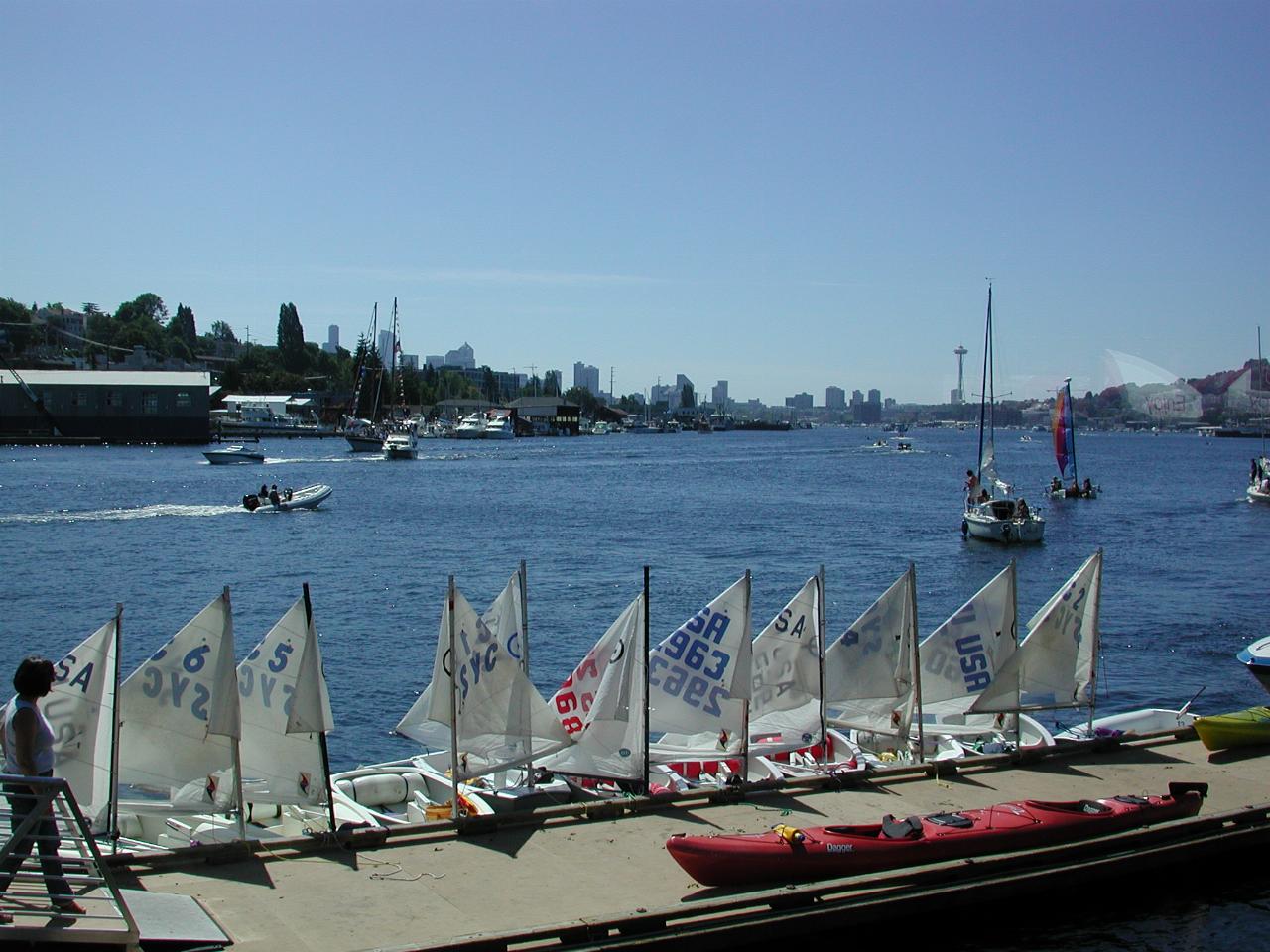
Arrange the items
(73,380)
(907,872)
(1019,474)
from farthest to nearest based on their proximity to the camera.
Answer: (73,380) < (1019,474) < (907,872)

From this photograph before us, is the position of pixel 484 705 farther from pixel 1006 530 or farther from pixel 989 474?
pixel 989 474

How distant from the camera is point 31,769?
11.5 meters

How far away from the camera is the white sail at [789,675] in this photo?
20406 millimetres

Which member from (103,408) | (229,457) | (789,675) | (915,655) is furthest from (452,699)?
(103,408)

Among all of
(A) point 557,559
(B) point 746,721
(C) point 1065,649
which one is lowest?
(A) point 557,559

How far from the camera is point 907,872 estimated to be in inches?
605

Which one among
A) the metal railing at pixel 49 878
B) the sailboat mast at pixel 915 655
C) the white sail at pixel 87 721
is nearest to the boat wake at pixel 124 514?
the white sail at pixel 87 721

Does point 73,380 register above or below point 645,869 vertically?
above

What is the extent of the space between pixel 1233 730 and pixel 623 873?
1236 cm

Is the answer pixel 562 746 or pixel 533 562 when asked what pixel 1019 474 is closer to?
pixel 533 562

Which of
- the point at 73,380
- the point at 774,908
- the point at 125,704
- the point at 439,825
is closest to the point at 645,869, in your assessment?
the point at 774,908

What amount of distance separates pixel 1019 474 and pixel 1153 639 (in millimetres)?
112018

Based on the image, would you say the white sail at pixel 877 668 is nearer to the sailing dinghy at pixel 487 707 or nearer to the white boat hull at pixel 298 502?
the sailing dinghy at pixel 487 707

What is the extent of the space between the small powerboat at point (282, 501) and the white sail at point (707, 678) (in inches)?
2662
